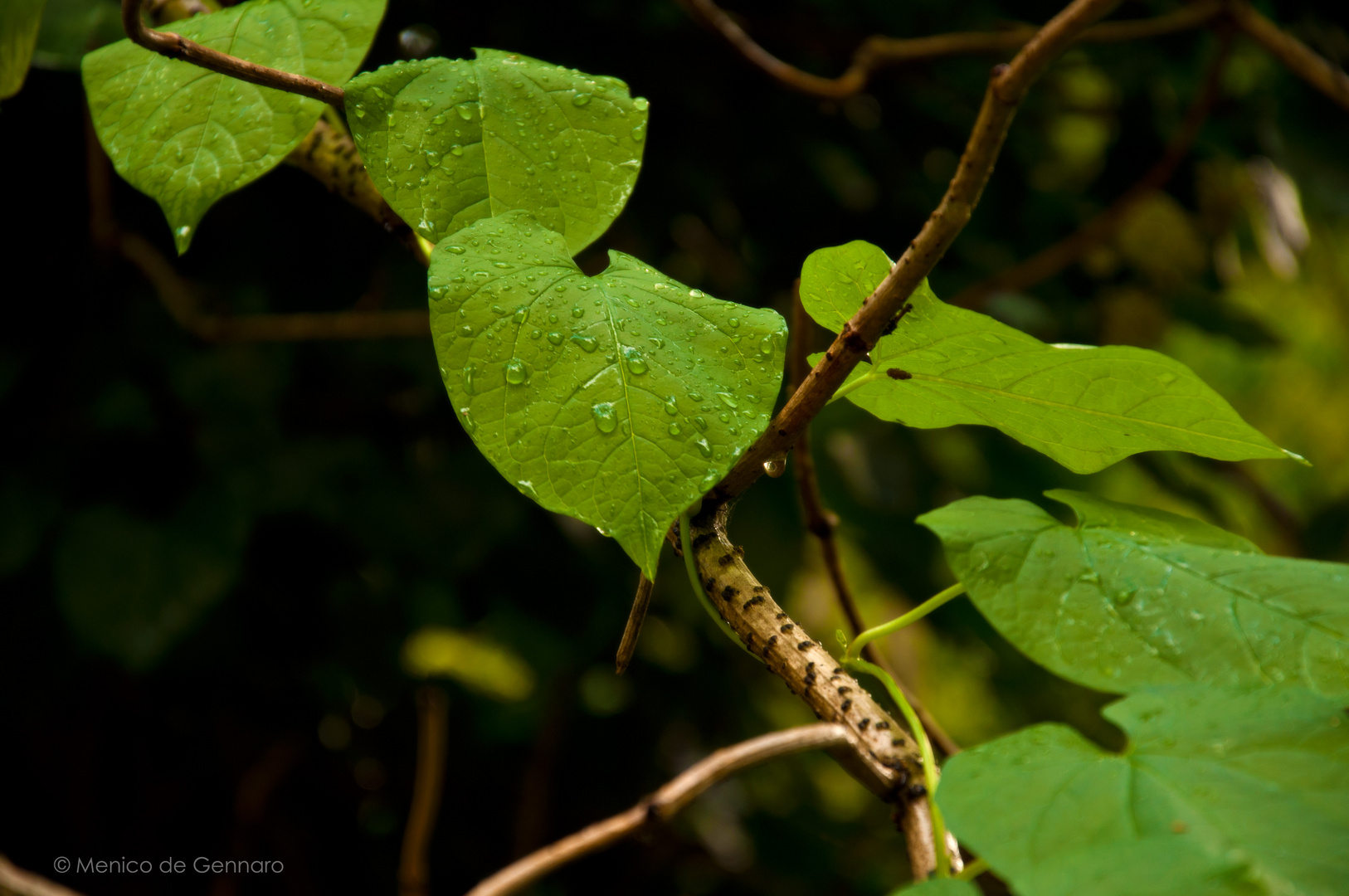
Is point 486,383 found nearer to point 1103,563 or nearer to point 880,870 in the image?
point 1103,563

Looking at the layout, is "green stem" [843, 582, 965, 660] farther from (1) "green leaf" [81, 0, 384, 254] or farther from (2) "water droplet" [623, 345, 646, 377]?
(1) "green leaf" [81, 0, 384, 254]

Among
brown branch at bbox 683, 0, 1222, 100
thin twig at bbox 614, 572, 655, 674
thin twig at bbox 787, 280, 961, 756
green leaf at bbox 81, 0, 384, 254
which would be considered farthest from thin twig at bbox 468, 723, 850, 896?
brown branch at bbox 683, 0, 1222, 100

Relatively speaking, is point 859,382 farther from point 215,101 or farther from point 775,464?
point 215,101

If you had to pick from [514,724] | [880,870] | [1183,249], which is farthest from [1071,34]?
[880,870]

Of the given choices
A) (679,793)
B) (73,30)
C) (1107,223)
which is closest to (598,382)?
(679,793)

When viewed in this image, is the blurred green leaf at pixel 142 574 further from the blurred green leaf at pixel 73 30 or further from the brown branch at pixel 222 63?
the brown branch at pixel 222 63

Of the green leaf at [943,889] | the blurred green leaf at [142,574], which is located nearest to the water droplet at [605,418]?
the green leaf at [943,889]
